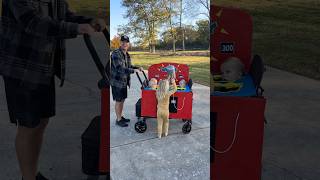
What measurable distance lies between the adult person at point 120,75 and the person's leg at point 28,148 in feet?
1.82

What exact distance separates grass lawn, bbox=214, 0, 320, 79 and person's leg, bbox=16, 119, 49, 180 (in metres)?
4.65

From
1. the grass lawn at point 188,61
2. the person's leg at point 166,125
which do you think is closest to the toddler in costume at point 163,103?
the person's leg at point 166,125

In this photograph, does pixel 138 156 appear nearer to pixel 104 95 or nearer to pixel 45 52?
pixel 104 95

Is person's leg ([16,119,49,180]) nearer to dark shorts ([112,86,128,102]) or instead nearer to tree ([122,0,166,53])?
dark shorts ([112,86,128,102])

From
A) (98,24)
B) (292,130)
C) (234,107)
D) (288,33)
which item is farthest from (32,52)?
(288,33)

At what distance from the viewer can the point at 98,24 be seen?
245 cm

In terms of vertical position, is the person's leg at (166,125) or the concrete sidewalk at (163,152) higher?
the person's leg at (166,125)

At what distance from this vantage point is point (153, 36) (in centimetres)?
243

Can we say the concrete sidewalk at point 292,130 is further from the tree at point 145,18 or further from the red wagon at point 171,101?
the tree at point 145,18

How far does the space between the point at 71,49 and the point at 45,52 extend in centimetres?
581

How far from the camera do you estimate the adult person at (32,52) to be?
239cm

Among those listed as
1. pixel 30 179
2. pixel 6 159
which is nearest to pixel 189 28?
pixel 30 179

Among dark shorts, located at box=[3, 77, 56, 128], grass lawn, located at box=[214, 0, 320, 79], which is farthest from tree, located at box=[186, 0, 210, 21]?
grass lawn, located at box=[214, 0, 320, 79]

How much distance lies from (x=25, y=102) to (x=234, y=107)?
3.42 feet
